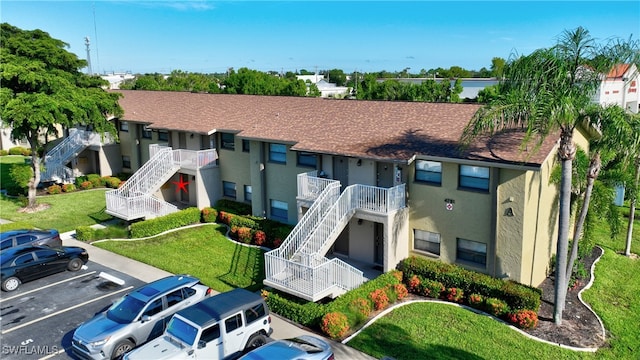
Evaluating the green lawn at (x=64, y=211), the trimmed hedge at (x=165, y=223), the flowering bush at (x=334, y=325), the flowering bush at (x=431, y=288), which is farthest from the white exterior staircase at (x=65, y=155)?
the flowering bush at (x=431, y=288)

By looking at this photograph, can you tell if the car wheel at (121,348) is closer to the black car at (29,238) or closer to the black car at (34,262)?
the black car at (34,262)

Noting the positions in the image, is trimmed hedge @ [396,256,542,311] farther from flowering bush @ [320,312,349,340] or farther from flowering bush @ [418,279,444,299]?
flowering bush @ [320,312,349,340]

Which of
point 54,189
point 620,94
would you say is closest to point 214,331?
point 54,189

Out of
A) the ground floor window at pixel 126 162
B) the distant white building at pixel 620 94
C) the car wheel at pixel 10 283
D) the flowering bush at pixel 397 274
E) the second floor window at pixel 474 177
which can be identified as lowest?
the car wheel at pixel 10 283

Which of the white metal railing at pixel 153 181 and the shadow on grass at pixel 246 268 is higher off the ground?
the white metal railing at pixel 153 181

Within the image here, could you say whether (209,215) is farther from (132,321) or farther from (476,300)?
(476,300)

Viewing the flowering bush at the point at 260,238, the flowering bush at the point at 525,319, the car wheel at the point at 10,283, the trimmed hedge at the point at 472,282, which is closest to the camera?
the flowering bush at the point at 525,319

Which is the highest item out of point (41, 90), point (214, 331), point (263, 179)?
point (41, 90)

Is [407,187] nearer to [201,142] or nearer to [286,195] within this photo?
[286,195]
